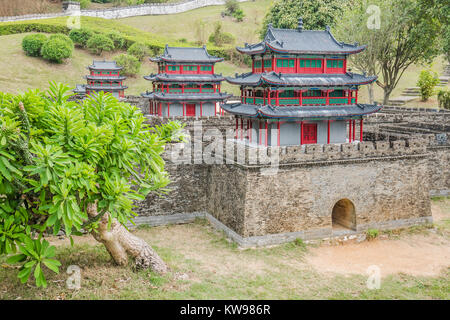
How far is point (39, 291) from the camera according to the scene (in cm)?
1341

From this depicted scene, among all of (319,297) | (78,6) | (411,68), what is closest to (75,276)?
(319,297)

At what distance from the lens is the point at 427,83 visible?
49.1 metres

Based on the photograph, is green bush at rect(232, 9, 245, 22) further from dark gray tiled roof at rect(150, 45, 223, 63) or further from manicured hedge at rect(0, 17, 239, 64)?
dark gray tiled roof at rect(150, 45, 223, 63)

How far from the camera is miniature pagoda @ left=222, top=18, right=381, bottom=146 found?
2069 cm

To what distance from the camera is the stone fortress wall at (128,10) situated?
7288cm

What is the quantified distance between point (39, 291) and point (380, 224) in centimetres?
1567

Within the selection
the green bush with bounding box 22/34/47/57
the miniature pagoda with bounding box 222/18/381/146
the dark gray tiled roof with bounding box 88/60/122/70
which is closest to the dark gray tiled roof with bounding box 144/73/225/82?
the miniature pagoda with bounding box 222/18/381/146

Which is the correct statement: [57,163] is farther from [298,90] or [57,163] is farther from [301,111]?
[298,90]

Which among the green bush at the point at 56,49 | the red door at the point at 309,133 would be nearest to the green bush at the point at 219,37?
the green bush at the point at 56,49

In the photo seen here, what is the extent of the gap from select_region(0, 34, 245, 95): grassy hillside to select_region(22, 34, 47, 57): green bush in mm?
839

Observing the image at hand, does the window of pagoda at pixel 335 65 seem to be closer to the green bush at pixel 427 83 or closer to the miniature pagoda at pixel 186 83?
the miniature pagoda at pixel 186 83

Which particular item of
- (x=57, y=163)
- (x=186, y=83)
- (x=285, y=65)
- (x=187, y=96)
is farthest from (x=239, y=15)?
(x=57, y=163)

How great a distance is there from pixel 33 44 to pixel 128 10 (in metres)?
29.4

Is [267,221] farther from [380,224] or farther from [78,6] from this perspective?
[78,6]
